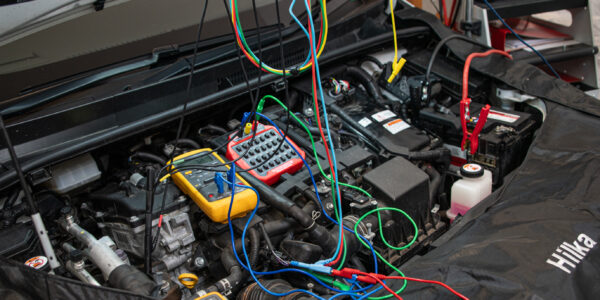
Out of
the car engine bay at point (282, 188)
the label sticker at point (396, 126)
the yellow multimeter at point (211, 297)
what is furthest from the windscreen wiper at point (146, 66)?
the yellow multimeter at point (211, 297)

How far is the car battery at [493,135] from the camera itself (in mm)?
2426

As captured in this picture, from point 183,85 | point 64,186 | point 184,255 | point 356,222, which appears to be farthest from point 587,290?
point 64,186

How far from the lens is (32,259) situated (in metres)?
1.63

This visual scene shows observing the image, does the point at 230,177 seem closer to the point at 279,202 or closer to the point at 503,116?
the point at 279,202

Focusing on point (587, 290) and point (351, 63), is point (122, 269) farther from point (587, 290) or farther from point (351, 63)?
point (351, 63)

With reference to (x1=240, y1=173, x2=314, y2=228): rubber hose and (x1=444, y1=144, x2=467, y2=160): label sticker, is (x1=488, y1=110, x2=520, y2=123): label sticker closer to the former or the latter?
(x1=444, y1=144, x2=467, y2=160): label sticker

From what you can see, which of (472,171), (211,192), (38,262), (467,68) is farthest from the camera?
(467,68)

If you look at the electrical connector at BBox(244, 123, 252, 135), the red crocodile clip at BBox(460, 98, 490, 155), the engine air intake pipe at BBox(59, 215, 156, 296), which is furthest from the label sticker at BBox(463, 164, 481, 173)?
the engine air intake pipe at BBox(59, 215, 156, 296)

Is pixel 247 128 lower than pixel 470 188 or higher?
higher

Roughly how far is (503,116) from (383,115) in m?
0.63

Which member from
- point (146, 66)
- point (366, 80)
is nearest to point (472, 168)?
point (366, 80)

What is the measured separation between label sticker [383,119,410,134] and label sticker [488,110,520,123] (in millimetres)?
462

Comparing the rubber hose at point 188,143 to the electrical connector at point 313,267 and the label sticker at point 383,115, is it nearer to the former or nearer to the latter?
the electrical connector at point 313,267

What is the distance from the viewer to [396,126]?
254 cm
